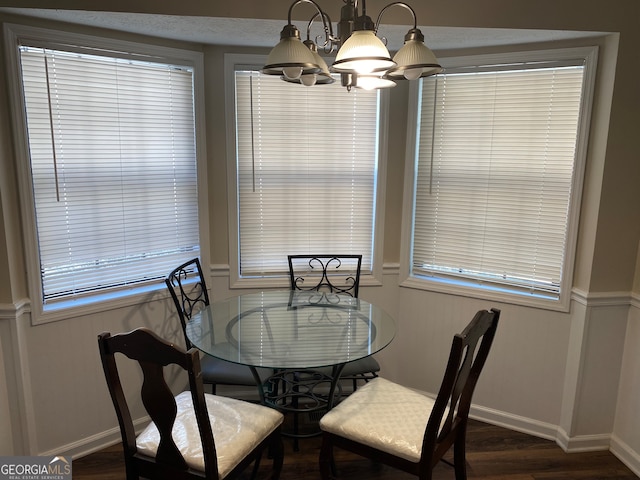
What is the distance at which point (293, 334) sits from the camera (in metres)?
2.24

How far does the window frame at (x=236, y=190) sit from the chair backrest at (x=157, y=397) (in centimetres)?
135

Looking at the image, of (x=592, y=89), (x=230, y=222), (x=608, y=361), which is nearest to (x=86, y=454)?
(x=230, y=222)

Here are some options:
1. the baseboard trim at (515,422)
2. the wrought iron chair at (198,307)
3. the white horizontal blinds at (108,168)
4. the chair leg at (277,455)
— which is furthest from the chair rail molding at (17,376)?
the baseboard trim at (515,422)

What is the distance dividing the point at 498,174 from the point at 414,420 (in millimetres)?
1565

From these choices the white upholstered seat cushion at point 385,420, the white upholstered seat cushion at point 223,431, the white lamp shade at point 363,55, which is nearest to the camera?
the white lamp shade at point 363,55

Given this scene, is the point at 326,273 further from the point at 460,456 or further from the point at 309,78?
the point at 309,78

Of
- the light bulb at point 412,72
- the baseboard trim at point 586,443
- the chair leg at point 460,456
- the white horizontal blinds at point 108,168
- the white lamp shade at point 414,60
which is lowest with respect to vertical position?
the baseboard trim at point 586,443

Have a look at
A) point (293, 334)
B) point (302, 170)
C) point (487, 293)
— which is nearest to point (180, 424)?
point (293, 334)

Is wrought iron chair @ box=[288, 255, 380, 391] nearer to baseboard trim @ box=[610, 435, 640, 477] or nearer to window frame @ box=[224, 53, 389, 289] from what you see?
window frame @ box=[224, 53, 389, 289]

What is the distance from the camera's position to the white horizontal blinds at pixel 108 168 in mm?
2334

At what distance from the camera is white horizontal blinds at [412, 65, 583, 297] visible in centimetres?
262

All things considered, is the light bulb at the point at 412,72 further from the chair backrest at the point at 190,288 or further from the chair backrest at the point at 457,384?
the chair backrest at the point at 190,288

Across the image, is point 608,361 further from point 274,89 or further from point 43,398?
point 43,398

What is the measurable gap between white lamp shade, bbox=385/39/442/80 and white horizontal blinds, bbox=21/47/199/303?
1.58 metres
